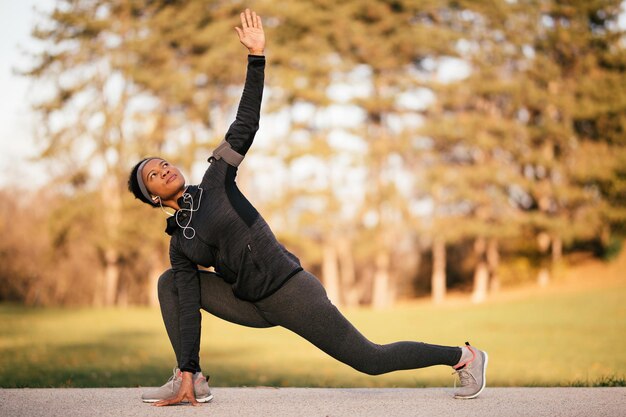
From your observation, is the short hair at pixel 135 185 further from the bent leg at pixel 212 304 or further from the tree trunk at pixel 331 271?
the tree trunk at pixel 331 271

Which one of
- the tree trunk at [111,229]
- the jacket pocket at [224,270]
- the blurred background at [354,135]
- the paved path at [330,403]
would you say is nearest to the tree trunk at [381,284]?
the blurred background at [354,135]

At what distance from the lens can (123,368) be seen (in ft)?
37.5

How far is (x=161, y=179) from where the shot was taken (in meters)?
4.27

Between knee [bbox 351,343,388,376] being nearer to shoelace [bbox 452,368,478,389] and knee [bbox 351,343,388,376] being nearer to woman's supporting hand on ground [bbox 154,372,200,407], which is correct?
shoelace [bbox 452,368,478,389]

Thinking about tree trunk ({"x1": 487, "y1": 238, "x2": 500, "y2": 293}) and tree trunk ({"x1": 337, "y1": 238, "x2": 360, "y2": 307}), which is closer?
tree trunk ({"x1": 487, "y1": 238, "x2": 500, "y2": 293})

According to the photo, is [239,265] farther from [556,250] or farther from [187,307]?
[556,250]

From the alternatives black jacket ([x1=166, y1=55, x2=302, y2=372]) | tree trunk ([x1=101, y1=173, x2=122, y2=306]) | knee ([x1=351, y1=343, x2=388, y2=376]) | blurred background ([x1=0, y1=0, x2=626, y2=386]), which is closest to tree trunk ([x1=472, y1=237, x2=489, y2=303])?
blurred background ([x1=0, y1=0, x2=626, y2=386])

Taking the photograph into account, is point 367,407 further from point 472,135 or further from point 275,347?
point 472,135

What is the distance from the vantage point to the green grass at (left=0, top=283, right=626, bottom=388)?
9.79 m

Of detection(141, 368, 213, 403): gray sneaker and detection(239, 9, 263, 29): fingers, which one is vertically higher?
detection(239, 9, 263, 29): fingers

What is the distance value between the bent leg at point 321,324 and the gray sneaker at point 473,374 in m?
0.48

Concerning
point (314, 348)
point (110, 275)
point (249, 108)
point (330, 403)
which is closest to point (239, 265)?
point (249, 108)

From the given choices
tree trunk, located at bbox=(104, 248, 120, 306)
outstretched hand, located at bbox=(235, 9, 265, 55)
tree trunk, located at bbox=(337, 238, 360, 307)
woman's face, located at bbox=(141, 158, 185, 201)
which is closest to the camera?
outstretched hand, located at bbox=(235, 9, 265, 55)

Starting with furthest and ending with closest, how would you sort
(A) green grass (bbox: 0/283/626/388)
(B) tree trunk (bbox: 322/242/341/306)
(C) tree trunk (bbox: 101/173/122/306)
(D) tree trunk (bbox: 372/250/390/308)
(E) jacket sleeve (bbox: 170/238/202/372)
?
1. (D) tree trunk (bbox: 372/250/390/308)
2. (B) tree trunk (bbox: 322/242/341/306)
3. (C) tree trunk (bbox: 101/173/122/306)
4. (A) green grass (bbox: 0/283/626/388)
5. (E) jacket sleeve (bbox: 170/238/202/372)
